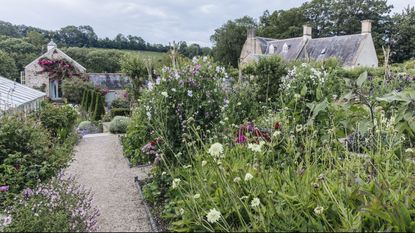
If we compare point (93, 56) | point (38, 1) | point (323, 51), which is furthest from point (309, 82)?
point (93, 56)

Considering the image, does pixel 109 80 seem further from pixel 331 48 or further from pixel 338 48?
pixel 338 48

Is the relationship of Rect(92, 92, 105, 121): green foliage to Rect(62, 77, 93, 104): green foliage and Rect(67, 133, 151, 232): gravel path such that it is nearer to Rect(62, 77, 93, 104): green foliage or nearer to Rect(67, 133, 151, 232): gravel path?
Rect(62, 77, 93, 104): green foliage

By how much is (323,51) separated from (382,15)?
1556cm

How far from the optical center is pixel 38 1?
26.7 ft

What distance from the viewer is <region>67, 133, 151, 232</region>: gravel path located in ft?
10.1

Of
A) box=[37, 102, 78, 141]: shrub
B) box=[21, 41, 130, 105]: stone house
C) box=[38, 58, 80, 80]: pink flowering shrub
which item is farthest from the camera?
box=[21, 41, 130, 105]: stone house

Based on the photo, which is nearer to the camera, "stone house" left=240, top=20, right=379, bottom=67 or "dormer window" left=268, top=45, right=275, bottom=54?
"stone house" left=240, top=20, right=379, bottom=67

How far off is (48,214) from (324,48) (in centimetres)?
2503

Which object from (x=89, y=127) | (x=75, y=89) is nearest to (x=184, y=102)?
(x=89, y=127)

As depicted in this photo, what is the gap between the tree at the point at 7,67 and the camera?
29.6 meters

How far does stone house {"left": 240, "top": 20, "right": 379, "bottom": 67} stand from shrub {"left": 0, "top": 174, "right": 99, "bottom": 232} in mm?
17737

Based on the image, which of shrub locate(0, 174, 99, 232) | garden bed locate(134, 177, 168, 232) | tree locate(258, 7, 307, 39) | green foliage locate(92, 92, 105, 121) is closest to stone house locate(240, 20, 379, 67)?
green foliage locate(92, 92, 105, 121)

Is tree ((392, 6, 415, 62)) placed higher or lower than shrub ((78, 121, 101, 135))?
higher

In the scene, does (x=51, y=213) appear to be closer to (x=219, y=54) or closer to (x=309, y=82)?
(x=309, y=82)
